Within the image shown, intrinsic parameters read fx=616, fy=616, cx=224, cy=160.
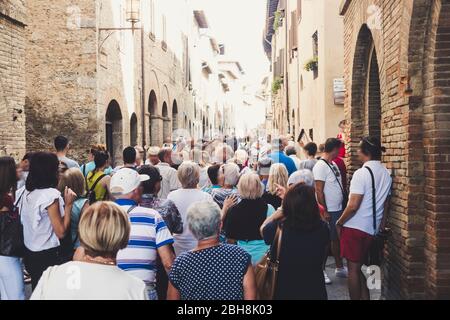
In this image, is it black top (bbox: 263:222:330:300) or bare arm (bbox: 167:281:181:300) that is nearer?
bare arm (bbox: 167:281:181:300)

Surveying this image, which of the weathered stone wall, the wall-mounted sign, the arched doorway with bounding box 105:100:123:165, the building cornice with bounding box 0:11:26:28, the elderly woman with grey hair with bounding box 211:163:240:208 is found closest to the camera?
the elderly woman with grey hair with bounding box 211:163:240:208

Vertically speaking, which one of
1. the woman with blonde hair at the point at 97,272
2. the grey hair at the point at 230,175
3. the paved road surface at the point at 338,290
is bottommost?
the paved road surface at the point at 338,290

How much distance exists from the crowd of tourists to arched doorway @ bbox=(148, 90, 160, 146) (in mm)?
14109

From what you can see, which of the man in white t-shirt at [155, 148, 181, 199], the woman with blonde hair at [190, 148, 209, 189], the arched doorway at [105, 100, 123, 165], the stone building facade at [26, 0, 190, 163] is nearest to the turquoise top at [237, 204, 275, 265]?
the man in white t-shirt at [155, 148, 181, 199]

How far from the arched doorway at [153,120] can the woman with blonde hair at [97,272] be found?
60.1 feet

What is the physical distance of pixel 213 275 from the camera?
3.74m

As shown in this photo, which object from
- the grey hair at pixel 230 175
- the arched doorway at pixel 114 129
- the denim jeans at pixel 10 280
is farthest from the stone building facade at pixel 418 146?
the arched doorway at pixel 114 129

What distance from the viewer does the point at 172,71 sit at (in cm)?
2539

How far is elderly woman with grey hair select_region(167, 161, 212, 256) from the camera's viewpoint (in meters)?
5.61

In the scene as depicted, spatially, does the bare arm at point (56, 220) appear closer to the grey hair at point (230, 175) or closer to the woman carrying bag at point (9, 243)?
the woman carrying bag at point (9, 243)

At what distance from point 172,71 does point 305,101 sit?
8.55 m

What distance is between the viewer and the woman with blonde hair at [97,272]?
9.63 ft

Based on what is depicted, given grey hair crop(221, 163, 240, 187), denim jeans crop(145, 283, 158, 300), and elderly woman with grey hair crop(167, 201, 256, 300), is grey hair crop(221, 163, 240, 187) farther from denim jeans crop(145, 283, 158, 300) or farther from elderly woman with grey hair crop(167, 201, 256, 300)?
elderly woman with grey hair crop(167, 201, 256, 300)

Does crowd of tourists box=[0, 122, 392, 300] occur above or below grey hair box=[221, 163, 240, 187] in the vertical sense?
below
